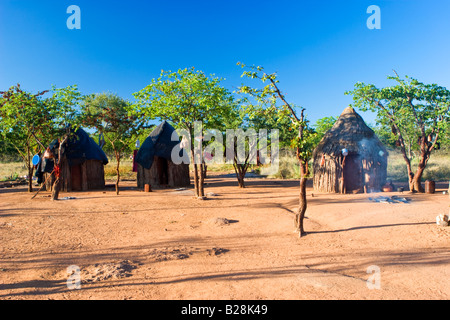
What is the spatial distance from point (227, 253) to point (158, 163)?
12.3 m

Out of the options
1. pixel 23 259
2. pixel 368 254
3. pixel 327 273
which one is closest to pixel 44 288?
pixel 23 259

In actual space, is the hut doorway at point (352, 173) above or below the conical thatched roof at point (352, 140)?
below

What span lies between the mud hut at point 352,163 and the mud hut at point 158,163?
25.5ft

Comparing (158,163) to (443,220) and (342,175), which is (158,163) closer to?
(342,175)

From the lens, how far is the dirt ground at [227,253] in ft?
13.3

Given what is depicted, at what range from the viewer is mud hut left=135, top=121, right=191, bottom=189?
55.1ft

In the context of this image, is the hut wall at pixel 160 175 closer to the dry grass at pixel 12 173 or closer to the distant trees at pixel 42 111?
the distant trees at pixel 42 111

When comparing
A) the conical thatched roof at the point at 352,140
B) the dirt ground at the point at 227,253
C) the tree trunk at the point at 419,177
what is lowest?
the dirt ground at the point at 227,253

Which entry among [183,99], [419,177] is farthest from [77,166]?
[419,177]

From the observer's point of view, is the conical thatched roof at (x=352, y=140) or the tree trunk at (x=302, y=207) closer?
the tree trunk at (x=302, y=207)

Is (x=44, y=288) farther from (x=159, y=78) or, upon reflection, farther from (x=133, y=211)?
(x=159, y=78)

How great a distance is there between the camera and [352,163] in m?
13.4

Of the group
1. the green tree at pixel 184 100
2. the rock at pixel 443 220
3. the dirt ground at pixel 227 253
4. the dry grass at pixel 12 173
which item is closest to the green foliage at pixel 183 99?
the green tree at pixel 184 100
